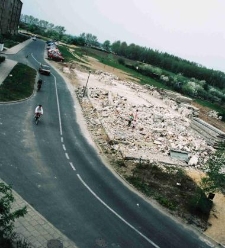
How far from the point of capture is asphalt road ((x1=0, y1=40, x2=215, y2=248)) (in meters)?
12.9

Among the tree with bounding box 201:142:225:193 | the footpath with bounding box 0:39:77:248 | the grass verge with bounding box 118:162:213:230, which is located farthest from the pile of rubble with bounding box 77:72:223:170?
the footpath with bounding box 0:39:77:248

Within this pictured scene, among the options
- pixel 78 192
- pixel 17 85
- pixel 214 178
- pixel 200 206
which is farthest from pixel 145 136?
pixel 17 85

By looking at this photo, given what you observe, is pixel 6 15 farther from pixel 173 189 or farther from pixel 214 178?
pixel 214 178

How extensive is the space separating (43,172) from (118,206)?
452cm

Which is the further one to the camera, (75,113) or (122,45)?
(122,45)

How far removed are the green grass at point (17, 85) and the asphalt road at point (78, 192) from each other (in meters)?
4.97

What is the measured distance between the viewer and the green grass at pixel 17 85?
28.0m

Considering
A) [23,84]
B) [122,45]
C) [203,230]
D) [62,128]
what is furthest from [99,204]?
[122,45]

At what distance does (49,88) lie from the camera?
1470 inches

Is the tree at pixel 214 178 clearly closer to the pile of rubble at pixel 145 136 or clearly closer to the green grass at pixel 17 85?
the pile of rubble at pixel 145 136

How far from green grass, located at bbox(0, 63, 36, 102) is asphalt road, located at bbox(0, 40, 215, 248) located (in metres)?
4.97

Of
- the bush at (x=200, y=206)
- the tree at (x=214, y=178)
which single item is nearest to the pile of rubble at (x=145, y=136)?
the tree at (x=214, y=178)

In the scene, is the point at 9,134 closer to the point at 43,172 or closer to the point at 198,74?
the point at 43,172

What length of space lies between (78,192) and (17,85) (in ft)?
65.7
